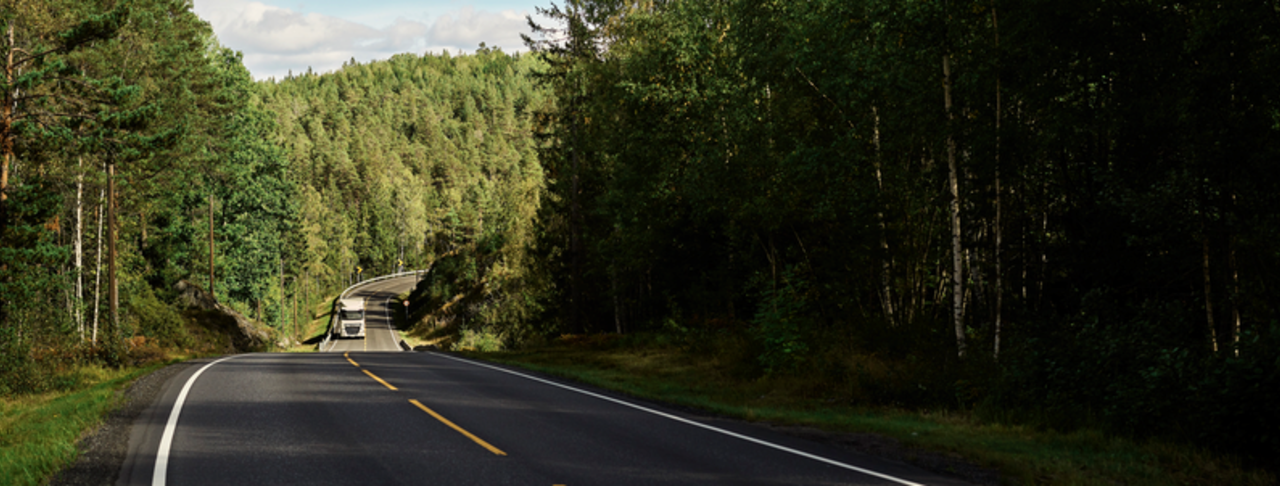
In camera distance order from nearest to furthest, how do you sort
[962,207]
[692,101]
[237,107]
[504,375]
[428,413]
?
1. [428,413]
2. [962,207]
3. [504,375]
4. [692,101]
5. [237,107]

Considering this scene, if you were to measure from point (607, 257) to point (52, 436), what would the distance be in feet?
81.2

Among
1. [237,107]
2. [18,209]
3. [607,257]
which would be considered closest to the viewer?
[18,209]

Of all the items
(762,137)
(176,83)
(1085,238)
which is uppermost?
(176,83)

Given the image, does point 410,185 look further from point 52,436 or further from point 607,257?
point 52,436

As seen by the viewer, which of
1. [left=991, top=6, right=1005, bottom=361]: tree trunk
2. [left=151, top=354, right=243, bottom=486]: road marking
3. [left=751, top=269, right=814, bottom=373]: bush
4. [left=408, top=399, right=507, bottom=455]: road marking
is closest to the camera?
[left=151, top=354, right=243, bottom=486]: road marking

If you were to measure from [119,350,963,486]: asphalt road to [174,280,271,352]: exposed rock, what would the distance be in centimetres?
3776

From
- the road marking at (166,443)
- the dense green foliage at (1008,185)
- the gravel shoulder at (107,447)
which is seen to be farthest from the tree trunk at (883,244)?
the gravel shoulder at (107,447)

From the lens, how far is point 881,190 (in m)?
18.2

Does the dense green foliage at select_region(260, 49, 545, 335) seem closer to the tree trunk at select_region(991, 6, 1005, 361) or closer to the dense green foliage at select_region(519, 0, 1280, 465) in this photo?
the dense green foliage at select_region(519, 0, 1280, 465)

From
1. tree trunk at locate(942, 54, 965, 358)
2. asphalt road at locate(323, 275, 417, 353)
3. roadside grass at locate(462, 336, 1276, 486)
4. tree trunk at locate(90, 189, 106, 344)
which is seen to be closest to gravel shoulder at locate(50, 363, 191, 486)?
roadside grass at locate(462, 336, 1276, 486)

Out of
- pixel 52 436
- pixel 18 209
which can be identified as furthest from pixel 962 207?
pixel 18 209

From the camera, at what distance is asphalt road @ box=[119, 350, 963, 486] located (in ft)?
27.2

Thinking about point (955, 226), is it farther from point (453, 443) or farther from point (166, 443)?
point (166, 443)

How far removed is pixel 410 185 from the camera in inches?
Answer: 6166
